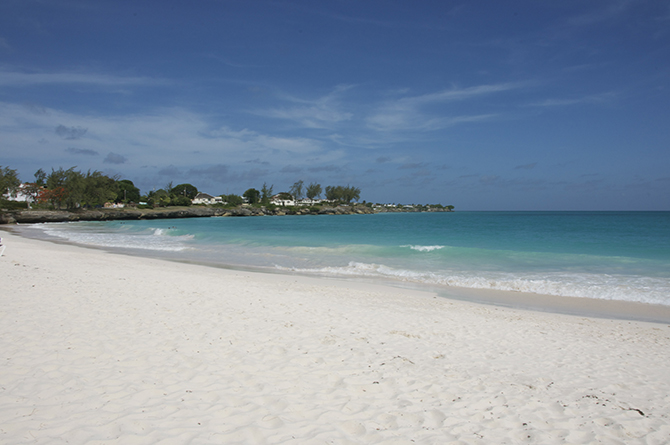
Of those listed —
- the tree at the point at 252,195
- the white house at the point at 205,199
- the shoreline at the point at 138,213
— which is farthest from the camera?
the tree at the point at 252,195

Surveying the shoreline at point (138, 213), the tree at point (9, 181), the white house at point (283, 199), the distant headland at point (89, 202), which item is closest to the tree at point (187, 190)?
the distant headland at point (89, 202)

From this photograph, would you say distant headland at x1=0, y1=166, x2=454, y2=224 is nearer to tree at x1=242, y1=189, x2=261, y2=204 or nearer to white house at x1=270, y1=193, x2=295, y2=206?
tree at x1=242, y1=189, x2=261, y2=204

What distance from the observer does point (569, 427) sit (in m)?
3.49

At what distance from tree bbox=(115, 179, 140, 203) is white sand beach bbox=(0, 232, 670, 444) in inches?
4350

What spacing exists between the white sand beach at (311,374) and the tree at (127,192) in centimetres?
11049

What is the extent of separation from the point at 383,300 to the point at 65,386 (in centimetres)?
686

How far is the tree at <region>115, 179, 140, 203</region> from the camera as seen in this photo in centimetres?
10525

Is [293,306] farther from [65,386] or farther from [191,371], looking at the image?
→ [65,386]

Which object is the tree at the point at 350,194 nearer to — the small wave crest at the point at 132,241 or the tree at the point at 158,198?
the tree at the point at 158,198

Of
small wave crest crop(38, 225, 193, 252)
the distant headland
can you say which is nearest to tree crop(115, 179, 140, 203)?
the distant headland

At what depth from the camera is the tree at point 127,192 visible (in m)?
105

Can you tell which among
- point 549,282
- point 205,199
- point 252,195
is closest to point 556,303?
point 549,282

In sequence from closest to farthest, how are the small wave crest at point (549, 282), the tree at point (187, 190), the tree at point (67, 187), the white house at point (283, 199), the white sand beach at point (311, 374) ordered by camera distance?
the white sand beach at point (311, 374)
the small wave crest at point (549, 282)
the tree at point (67, 187)
the tree at point (187, 190)
the white house at point (283, 199)

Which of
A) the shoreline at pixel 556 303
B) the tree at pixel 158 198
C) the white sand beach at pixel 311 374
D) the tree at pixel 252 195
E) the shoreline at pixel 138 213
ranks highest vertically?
the tree at pixel 252 195
